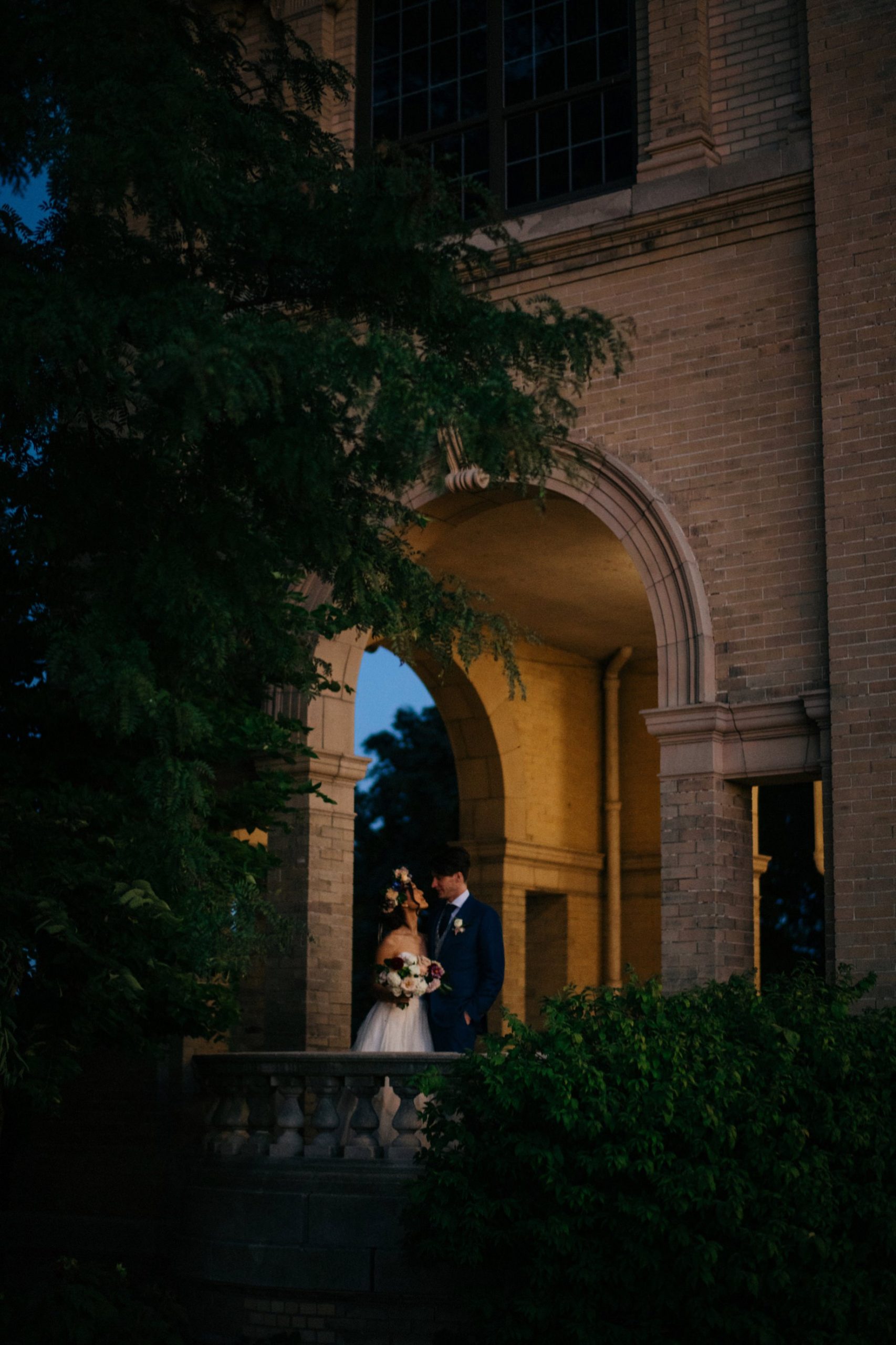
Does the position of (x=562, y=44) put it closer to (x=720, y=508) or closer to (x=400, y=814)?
(x=720, y=508)

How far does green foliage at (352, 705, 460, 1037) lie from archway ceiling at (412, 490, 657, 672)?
717 cm

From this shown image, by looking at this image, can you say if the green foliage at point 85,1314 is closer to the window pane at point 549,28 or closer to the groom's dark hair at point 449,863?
the groom's dark hair at point 449,863

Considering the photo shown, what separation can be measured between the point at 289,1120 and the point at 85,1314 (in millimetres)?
1781

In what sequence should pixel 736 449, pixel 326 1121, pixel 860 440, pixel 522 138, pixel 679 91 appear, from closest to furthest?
pixel 326 1121, pixel 860 440, pixel 736 449, pixel 679 91, pixel 522 138

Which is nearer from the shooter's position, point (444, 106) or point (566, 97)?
point (566, 97)

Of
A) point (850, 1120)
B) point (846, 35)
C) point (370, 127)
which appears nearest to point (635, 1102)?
point (850, 1120)

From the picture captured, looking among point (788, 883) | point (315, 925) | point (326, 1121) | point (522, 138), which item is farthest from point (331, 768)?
point (788, 883)

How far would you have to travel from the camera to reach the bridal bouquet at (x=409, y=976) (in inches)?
446

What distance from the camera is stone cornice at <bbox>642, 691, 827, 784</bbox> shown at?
1329 cm

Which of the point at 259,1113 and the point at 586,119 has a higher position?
the point at 586,119

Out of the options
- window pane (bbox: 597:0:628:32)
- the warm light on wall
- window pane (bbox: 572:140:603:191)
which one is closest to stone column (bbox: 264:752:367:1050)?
the warm light on wall

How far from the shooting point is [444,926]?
38.3ft

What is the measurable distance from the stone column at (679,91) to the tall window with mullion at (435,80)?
207 centimetres

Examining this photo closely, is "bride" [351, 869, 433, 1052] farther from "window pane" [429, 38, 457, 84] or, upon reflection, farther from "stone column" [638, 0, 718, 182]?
"window pane" [429, 38, 457, 84]
